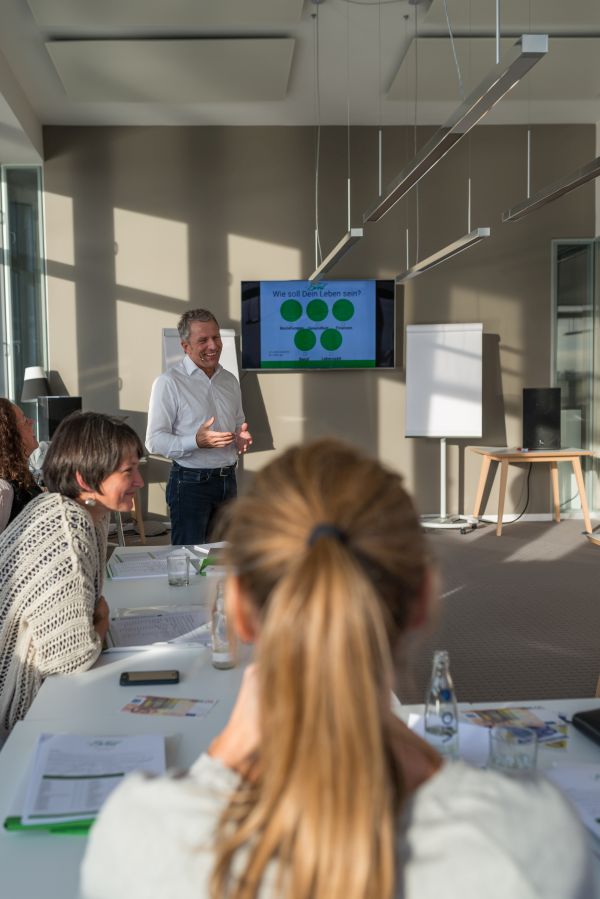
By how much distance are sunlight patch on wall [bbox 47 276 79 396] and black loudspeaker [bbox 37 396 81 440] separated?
0.76 meters

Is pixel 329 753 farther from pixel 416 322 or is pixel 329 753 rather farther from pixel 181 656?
pixel 416 322

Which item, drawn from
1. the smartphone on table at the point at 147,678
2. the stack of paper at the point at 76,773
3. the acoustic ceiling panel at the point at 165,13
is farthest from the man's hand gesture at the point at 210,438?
the acoustic ceiling panel at the point at 165,13

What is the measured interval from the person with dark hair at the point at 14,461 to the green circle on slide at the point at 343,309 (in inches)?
176

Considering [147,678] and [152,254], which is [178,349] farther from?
[147,678]

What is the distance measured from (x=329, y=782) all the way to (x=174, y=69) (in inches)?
231

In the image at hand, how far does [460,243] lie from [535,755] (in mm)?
4222

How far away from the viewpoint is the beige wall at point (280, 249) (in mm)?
7281

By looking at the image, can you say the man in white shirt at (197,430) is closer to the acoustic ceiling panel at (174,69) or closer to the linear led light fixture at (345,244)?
the linear led light fixture at (345,244)

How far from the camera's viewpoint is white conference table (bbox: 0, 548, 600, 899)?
3.75 ft

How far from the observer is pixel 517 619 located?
469 centimetres

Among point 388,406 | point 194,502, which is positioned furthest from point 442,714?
point 388,406

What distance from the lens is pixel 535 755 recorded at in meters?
1.36

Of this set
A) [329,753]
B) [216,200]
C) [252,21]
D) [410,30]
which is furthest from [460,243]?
[329,753]

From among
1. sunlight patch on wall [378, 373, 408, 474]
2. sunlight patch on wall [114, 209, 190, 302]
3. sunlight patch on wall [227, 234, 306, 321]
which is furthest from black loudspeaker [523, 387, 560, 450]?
sunlight patch on wall [114, 209, 190, 302]
